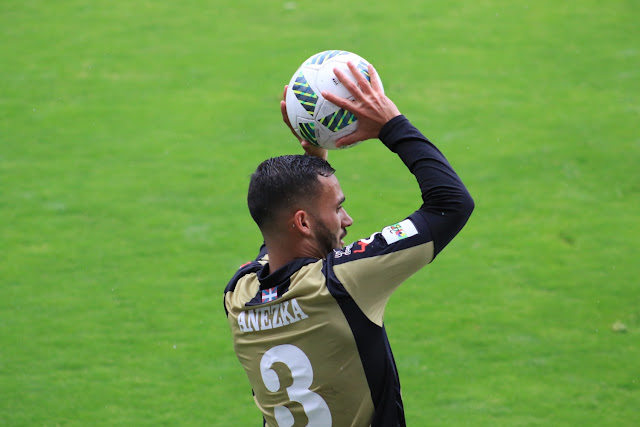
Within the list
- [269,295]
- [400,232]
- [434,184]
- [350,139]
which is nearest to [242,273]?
[269,295]

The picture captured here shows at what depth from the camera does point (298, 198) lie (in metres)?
2.80

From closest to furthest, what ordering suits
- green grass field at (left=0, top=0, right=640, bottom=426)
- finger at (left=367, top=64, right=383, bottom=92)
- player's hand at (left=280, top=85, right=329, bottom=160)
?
finger at (left=367, top=64, right=383, bottom=92) → player's hand at (left=280, top=85, right=329, bottom=160) → green grass field at (left=0, top=0, right=640, bottom=426)

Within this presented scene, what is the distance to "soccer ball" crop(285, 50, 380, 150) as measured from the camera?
3000 mm

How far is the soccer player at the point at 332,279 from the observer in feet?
8.47

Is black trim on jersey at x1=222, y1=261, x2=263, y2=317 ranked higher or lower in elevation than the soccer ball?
lower

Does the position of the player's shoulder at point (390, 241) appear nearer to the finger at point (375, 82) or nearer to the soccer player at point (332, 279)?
the soccer player at point (332, 279)

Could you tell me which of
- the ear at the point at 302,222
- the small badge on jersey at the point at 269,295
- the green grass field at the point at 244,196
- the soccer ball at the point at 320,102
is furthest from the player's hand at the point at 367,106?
the green grass field at the point at 244,196

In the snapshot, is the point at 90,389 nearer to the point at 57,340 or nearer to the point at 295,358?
the point at 57,340

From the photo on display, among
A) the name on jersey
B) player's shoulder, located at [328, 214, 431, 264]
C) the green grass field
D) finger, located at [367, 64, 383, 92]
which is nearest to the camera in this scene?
player's shoulder, located at [328, 214, 431, 264]

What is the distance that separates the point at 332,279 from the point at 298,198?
353 mm

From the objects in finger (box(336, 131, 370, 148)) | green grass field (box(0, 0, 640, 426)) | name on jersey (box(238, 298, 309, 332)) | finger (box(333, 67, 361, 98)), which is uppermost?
finger (box(333, 67, 361, 98))

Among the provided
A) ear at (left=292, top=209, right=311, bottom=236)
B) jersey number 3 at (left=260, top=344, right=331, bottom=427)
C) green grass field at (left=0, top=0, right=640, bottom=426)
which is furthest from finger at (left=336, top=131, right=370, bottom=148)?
green grass field at (left=0, top=0, right=640, bottom=426)

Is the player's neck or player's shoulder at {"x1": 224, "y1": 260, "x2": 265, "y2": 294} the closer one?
the player's neck

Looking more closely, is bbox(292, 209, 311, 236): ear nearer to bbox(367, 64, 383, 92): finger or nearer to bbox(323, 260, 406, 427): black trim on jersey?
bbox(323, 260, 406, 427): black trim on jersey
